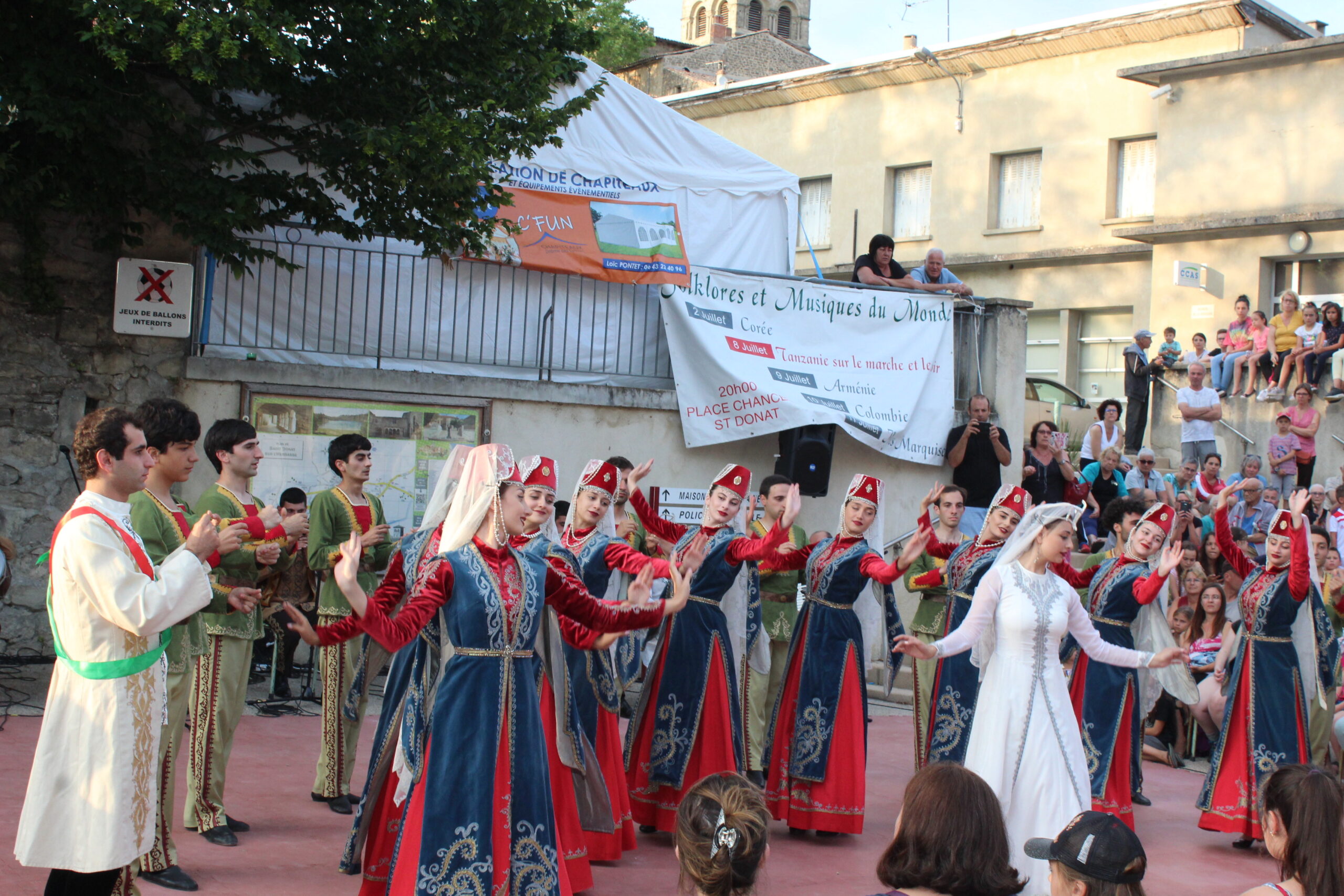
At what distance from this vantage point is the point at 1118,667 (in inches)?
279

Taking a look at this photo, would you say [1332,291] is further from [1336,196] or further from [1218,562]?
[1218,562]

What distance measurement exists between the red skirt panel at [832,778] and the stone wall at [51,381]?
5.58 metres

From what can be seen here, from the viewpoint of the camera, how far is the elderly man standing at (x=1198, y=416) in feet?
50.1

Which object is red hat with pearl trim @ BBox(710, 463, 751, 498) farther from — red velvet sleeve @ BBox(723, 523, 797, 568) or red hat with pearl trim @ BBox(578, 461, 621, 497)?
red hat with pearl trim @ BBox(578, 461, 621, 497)

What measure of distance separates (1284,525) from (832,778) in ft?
9.65

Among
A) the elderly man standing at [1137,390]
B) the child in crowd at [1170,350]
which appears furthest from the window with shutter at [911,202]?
the elderly man standing at [1137,390]

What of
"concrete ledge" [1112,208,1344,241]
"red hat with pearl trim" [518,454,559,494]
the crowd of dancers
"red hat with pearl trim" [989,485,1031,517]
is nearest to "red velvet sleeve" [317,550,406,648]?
the crowd of dancers

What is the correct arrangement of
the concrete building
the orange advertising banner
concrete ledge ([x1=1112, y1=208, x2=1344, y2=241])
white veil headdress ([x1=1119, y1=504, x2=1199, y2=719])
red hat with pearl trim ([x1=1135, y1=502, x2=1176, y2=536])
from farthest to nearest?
the concrete building
concrete ledge ([x1=1112, y1=208, x2=1344, y2=241])
the orange advertising banner
white veil headdress ([x1=1119, y1=504, x2=1199, y2=719])
red hat with pearl trim ([x1=1135, y1=502, x2=1176, y2=536])

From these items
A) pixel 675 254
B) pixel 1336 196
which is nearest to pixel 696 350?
pixel 675 254

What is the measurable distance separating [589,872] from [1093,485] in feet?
31.3

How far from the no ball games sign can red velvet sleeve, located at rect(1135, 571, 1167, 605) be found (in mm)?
6973

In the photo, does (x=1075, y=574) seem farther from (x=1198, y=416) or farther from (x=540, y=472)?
(x=1198, y=416)

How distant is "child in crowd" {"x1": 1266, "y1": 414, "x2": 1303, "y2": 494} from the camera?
1447 centimetres

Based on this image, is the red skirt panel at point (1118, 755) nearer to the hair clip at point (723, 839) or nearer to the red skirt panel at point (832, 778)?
the red skirt panel at point (832, 778)
